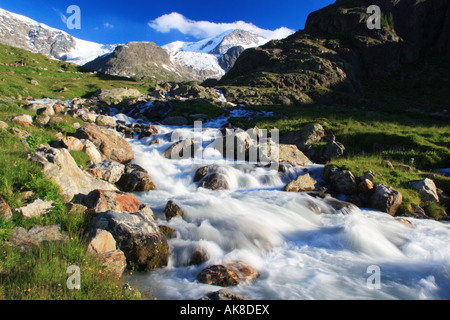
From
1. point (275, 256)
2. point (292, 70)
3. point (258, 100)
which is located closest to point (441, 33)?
point (292, 70)

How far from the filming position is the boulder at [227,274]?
6.30m

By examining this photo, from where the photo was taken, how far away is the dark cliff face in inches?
2545

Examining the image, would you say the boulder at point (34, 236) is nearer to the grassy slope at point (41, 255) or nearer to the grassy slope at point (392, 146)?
the grassy slope at point (41, 255)

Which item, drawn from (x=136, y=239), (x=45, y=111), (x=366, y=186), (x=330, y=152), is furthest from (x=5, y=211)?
(x=330, y=152)

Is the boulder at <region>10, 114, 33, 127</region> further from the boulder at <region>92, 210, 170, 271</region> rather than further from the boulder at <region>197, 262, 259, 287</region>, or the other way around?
the boulder at <region>197, 262, 259, 287</region>

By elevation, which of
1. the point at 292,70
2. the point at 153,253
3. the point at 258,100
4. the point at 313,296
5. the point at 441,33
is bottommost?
the point at 313,296

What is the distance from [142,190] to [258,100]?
36.4 metres

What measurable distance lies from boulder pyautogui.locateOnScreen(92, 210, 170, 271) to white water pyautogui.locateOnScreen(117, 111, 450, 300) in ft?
1.04

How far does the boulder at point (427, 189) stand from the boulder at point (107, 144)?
16301 millimetres

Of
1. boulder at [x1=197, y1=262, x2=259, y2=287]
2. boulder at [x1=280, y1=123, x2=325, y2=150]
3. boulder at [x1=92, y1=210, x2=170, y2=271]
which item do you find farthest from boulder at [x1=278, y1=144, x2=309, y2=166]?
boulder at [x1=92, y1=210, x2=170, y2=271]

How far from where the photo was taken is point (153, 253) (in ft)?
22.6

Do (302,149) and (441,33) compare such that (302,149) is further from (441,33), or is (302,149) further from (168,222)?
(441,33)

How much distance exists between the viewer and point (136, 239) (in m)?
6.70

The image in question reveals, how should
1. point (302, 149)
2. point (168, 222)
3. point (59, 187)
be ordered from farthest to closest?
1. point (302, 149)
2. point (168, 222)
3. point (59, 187)
